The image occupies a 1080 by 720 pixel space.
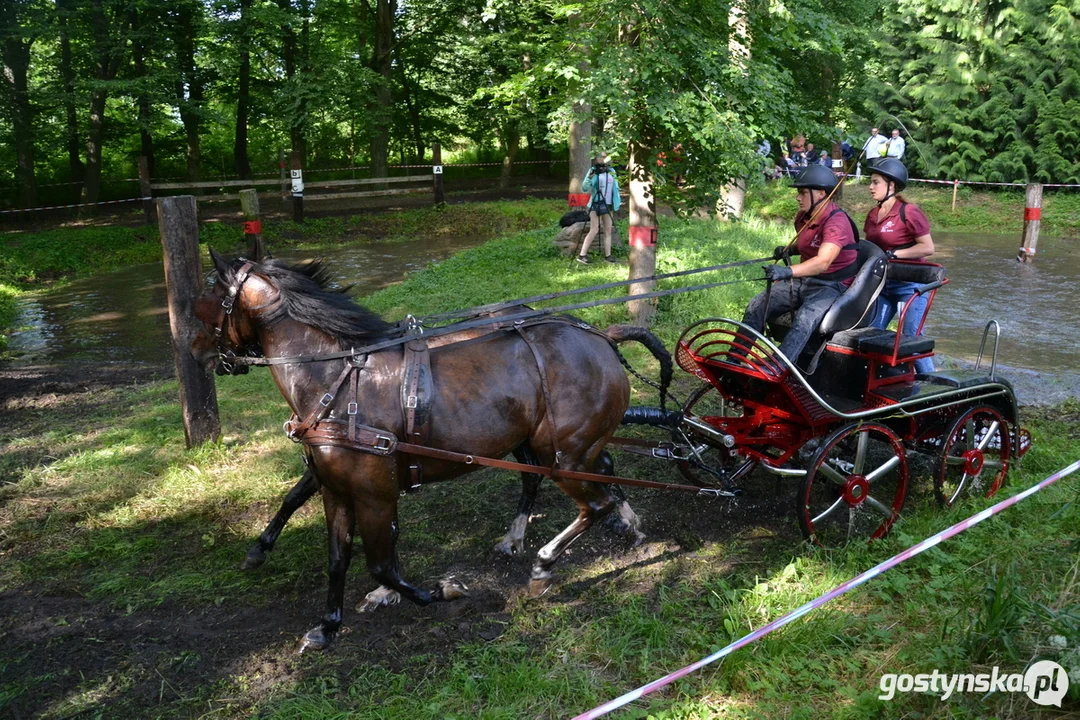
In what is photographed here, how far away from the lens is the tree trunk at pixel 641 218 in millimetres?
8867

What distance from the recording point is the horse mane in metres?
4.51

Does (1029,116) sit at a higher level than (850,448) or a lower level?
higher

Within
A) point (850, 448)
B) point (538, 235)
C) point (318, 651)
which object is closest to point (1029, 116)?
point (538, 235)

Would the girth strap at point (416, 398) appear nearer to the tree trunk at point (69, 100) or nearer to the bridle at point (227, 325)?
the bridle at point (227, 325)

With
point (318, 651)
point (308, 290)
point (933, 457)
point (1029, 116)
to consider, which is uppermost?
point (1029, 116)

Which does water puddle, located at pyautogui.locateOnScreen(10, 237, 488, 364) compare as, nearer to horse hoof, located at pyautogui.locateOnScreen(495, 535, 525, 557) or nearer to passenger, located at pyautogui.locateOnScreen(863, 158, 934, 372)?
horse hoof, located at pyautogui.locateOnScreen(495, 535, 525, 557)

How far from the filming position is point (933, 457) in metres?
5.98

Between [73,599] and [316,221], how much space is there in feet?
57.4

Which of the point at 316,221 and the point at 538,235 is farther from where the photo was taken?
the point at 316,221

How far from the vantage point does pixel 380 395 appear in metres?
4.41

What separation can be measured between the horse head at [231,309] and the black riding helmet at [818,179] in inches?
145

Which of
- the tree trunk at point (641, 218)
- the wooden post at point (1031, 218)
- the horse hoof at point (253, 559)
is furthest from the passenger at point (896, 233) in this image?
the wooden post at point (1031, 218)

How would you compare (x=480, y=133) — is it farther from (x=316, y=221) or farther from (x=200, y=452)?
(x=200, y=452)

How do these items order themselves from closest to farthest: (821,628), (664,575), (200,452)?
(821,628) < (664,575) < (200,452)
